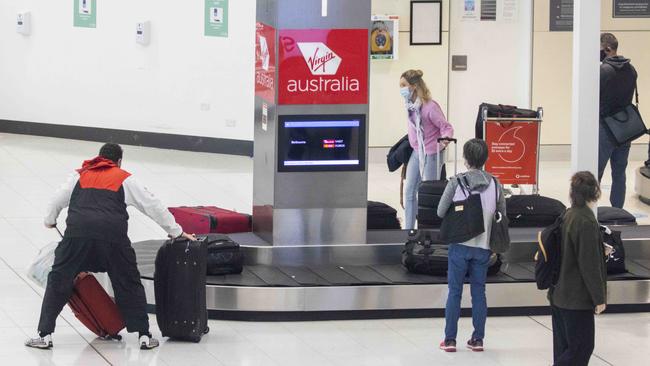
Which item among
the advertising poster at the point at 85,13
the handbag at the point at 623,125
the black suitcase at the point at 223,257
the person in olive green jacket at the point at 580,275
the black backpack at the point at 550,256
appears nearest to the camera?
the person in olive green jacket at the point at 580,275

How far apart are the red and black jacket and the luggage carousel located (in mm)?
1219

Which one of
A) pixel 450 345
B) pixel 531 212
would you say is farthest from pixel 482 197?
pixel 531 212

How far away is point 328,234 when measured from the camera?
9.99 m

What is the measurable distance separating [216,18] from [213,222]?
7.58 metres

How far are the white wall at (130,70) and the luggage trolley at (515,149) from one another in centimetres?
462

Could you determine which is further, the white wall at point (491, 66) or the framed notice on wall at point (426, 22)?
the white wall at point (491, 66)

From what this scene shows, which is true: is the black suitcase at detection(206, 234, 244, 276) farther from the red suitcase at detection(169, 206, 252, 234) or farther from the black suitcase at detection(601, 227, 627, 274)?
the black suitcase at detection(601, 227, 627, 274)

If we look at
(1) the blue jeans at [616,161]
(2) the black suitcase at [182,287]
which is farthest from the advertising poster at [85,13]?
(2) the black suitcase at [182,287]

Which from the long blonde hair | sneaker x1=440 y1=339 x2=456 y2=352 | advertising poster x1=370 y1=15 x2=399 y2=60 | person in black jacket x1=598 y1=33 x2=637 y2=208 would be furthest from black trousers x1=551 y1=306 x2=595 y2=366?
advertising poster x1=370 y1=15 x2=399 y2=60

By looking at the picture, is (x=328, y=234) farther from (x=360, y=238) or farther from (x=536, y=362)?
(x=536, y=362)

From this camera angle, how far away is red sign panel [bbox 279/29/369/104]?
31.6 feet

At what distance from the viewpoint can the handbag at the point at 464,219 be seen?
828cm

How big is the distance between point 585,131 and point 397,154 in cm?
244

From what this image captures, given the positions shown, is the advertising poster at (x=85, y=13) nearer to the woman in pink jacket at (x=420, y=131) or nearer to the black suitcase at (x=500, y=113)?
the black suitcase at (x=500, y=113)
